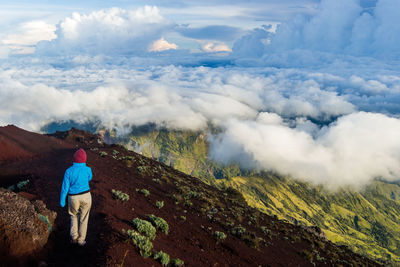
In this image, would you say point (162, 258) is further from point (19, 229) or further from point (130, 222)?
point (19, 229)

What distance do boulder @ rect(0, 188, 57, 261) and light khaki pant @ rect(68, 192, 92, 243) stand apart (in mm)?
1050

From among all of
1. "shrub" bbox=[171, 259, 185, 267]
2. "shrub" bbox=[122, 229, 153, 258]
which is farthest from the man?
"shrub" bbox=[171, 259, 185, 267]

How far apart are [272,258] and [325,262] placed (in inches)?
385

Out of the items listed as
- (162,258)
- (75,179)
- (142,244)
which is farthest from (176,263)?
(75,179)

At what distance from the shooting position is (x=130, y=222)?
15555 mm

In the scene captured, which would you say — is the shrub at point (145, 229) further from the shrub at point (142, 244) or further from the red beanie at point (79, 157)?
the red beanie at point (79, 157)

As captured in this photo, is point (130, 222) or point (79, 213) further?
point (130, 222)

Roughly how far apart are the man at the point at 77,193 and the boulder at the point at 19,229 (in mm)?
1162

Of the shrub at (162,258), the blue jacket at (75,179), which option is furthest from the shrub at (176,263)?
the blue jacket at (75,179)

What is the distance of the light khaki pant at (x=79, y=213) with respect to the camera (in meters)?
10.9

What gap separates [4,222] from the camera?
387 inches

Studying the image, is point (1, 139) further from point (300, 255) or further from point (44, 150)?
point (300, 255)

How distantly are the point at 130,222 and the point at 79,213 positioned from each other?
4.80 meters

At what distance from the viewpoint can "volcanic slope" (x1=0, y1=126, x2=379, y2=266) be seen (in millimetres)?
11547
